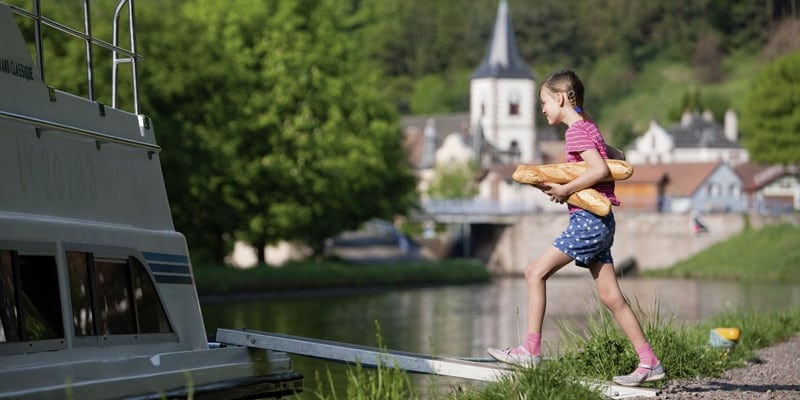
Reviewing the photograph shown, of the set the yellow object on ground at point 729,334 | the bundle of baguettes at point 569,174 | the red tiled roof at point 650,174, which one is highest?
the red tiled roof at point 650,174

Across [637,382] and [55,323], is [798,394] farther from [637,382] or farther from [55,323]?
[55,323]

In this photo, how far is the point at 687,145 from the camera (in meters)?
123

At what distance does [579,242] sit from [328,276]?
36.1m

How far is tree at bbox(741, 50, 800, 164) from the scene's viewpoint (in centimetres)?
7738

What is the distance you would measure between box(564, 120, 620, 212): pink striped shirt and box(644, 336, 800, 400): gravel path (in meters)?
1.31

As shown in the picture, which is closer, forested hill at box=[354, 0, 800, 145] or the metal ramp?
the metal ramp

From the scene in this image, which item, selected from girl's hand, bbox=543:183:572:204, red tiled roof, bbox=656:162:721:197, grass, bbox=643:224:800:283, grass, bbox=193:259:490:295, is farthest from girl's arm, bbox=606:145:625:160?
red tiled roof, bbox=656:162:721:197

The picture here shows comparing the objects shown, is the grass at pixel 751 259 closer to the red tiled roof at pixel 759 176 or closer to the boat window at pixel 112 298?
the red tiled roof at pixel 759 176

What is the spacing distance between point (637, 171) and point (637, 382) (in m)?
85.6

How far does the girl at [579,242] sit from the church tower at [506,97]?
114922 mm

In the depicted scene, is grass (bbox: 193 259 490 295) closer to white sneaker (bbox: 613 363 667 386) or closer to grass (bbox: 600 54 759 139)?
white sneaker (bbox: 613 363 667 386)

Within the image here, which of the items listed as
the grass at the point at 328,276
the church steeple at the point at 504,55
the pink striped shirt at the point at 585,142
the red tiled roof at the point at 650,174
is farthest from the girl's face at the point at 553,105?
the church steeple at the point at 504,55

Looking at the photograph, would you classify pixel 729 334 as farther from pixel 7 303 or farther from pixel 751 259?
pixel 751 259

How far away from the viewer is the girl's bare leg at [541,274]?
8.94 m
